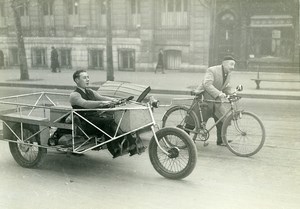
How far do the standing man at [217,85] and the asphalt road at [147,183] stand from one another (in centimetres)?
60

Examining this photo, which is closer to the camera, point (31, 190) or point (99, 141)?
point (31, 190)

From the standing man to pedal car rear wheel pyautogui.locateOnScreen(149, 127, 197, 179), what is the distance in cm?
150

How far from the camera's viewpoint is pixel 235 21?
850 inches

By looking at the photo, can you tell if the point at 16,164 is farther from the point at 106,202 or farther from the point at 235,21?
the point at 235,21

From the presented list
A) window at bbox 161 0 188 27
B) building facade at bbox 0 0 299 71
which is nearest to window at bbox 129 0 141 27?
building facade at bbox 0 0 299 71

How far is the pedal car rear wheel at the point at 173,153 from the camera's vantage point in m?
4.82

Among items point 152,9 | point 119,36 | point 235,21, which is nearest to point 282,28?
point 235,21

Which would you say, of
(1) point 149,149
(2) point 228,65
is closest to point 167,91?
(2) point 228,65

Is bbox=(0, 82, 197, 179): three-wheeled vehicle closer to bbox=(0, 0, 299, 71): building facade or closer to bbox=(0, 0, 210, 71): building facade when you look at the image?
bbox=(0, 0, 299, 71): building facade

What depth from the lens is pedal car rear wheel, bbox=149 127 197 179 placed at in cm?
482

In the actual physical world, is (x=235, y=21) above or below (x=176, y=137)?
above

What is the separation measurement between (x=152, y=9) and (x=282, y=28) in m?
7.20

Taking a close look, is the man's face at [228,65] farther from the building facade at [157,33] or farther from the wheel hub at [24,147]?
the building facade at [157,33]

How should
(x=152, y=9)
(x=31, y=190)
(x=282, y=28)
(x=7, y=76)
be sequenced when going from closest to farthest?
(x=31, y=190) < (x=7, y=76) < (x=282, y=28) < (x=152, y=9)
